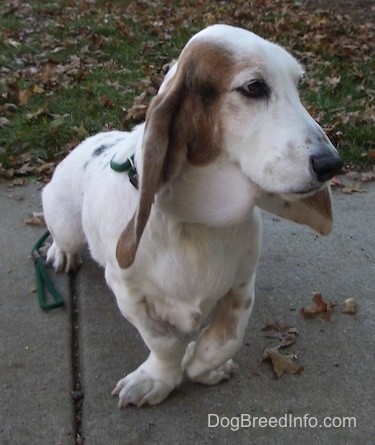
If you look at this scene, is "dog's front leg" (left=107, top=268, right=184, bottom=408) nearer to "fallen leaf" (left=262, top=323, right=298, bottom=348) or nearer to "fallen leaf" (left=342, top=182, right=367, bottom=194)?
"fallen leaf" (left=262, top=323, right=298, bottom=348)

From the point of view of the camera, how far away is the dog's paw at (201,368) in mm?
3084

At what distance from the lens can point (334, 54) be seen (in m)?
8.09

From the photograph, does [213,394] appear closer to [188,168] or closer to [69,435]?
[69,435]

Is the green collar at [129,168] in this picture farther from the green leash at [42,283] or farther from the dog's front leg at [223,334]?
the green leash at [42,283]

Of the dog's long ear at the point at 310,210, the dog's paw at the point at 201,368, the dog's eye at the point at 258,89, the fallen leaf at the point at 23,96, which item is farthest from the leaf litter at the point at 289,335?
the fallen leaf at the point at 23,96

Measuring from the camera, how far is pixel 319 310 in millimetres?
3678

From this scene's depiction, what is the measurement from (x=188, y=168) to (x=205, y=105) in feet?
0.79

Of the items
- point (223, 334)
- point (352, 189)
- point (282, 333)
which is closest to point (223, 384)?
point (223, 334)

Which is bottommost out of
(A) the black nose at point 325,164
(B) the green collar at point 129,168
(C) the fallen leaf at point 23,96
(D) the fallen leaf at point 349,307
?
(C) the fallen leaf at point 23,96

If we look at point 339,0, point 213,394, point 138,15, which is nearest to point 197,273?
point 213,394

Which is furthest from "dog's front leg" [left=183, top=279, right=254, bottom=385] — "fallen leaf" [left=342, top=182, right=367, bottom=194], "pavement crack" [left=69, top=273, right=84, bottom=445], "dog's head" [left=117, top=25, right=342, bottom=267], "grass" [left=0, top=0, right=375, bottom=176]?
"grass" [left=0, top=0, right=375, bottom=176]

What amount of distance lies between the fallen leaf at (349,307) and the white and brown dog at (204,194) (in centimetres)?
80

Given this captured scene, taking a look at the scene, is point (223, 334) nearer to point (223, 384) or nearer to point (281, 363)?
point (223, 384)

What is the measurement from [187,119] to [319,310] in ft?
5.37
